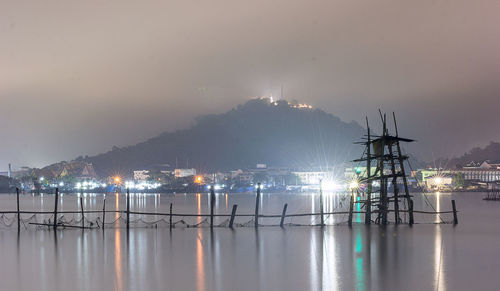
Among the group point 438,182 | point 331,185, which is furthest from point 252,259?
point 331,185

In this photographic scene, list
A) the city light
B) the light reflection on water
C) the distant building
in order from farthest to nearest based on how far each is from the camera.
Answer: the city light < the distant building < the light reflection on water

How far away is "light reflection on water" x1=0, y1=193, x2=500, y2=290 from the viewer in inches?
720

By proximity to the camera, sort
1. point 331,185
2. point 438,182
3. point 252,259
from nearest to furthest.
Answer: point 252,259
point 438,182
point 331,185

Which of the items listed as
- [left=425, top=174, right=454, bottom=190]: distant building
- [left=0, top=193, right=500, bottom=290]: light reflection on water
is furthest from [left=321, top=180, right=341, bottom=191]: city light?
[left=0, top=193, right=500, bottom=290]: light reflection on water

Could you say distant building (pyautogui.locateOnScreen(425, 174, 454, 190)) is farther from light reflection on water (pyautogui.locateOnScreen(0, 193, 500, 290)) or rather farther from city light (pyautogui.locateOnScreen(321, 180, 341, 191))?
light reflection on water (pyautogui.locateOnScreen(0, 193, 500, 290))

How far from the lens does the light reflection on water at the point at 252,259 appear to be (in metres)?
18.3

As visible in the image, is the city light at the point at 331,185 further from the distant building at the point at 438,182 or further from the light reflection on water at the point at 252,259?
the light reflection on water at the point at 252,259

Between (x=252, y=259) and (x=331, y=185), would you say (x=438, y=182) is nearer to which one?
(x=331, y=185)

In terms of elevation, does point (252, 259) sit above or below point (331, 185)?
above

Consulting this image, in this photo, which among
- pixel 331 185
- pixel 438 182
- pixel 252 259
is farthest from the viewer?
pixel 331 185

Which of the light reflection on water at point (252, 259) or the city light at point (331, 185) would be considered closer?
the light reflection on water at point (252, 259)

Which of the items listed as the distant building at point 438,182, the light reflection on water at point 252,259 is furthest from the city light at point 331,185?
the light reflection on water at point 252,259

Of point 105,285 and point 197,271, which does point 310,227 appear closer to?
point 197,271

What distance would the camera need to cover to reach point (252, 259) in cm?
2345
